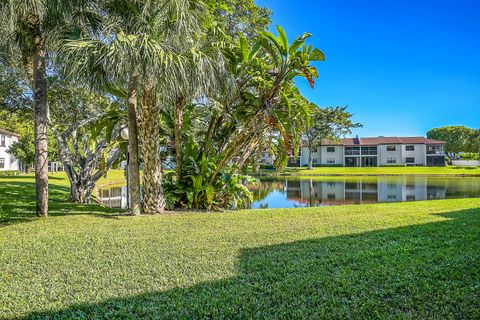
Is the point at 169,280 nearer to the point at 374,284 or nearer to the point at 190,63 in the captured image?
the point at 374,284

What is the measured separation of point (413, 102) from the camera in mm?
35969

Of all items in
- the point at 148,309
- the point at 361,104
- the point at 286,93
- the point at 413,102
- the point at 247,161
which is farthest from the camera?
the point at 361,104

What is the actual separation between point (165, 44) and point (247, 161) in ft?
15.8

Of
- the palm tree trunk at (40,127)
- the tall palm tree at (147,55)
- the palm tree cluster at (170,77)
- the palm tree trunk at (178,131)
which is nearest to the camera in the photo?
the tall palm tree at (147,55)

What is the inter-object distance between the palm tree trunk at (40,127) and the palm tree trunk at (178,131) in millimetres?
3190

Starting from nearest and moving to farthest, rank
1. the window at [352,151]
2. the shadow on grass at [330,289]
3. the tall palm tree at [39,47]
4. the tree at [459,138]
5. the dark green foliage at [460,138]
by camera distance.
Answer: the shadow on grass at [330,289]
the tall palm tree at [39,47]
the window at [352,151]
the dark green foliage at [460,138]
the tree at [459,138]

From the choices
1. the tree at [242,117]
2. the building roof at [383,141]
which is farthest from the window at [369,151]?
the tree at [242,117]

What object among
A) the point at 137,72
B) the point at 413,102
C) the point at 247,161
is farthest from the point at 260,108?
the point at 413,102

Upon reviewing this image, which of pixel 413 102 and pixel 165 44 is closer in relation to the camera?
pixel 165 44

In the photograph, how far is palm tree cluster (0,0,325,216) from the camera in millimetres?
6383

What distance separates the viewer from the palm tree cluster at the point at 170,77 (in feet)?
20.9

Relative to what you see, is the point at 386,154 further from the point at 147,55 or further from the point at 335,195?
the point at 147,55

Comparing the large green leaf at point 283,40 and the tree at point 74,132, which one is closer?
the large green leaf at point 283,40

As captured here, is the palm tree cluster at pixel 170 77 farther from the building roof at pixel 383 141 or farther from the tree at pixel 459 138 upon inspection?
the tree at pixel 459 138
